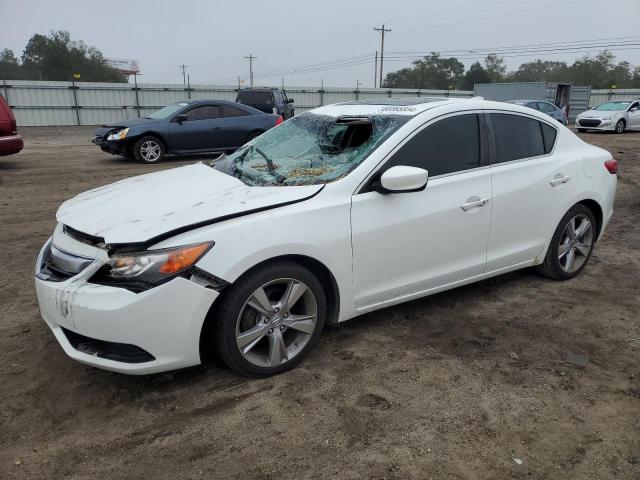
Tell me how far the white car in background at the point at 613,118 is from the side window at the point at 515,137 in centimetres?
1998

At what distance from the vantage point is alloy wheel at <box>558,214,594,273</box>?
457 centimetres

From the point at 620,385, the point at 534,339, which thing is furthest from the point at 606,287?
the point at 620,385

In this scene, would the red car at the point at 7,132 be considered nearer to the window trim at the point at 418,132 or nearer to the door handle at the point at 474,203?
the window trim at the point at 418,132

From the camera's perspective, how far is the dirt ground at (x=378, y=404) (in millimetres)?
2424

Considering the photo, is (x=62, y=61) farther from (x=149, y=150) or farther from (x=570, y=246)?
(x=570, y=246)

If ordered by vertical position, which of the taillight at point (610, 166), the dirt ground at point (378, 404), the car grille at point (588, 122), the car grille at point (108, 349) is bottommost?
the dirt ground at point (378, 404)

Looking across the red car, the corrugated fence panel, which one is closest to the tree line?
the corrugated fence panel

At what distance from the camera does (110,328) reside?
2.64 m

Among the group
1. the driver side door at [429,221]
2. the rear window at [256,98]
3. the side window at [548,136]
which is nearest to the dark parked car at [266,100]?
the rear window at [256,98]

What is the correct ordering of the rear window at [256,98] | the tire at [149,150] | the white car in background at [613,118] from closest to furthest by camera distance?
the tire at [149,150] < the rear window at [256,98] < the white car in background at [613,118]

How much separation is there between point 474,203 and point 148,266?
2.29 metres

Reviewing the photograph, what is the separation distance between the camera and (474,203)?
12.2 feet

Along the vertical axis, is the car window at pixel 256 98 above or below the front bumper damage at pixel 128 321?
above

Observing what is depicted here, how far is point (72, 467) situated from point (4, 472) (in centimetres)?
30
